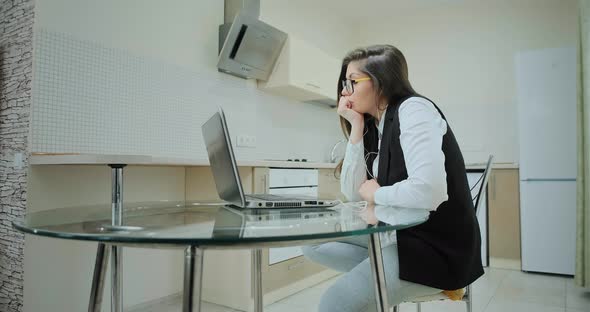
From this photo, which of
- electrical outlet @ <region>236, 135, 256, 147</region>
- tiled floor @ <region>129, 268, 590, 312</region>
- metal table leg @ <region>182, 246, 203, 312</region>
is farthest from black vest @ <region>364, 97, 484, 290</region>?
electrical outlet @ <region>236, 135, 256, 147</region>

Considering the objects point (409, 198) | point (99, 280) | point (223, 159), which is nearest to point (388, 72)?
point (409, 198)

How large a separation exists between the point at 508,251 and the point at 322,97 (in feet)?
7.29

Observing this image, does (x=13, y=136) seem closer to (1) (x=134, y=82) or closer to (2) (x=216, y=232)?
(1) (x=134, y=82)

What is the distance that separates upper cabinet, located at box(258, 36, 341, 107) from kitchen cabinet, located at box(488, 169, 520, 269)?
1765 millimetres

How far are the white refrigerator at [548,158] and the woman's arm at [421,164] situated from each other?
2.75m

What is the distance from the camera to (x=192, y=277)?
1.98ft

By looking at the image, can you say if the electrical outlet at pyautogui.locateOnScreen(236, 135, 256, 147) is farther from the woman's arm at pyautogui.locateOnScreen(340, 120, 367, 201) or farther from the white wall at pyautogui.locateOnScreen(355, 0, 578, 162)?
the white wall at pyautogui.locateOnScreen(355, 0, 578, 162)

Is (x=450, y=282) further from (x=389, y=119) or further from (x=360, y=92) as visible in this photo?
(x=360, y=92)

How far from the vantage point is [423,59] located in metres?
4.57

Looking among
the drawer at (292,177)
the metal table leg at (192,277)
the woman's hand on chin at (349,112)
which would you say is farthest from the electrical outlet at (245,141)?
the metal table leg at (192,277)

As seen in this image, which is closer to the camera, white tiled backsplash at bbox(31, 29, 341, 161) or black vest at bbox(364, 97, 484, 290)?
black vest at bbox(364, 97, 484, 290)

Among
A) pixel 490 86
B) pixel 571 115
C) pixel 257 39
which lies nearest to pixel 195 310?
pixel 257 39

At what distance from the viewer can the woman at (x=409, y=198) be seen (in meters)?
0.98

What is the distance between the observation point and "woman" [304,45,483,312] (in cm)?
98
